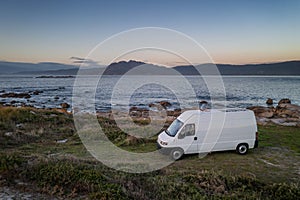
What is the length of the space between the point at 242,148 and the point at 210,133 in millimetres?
2049

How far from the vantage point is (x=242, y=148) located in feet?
40.3

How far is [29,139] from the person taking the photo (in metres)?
14.7

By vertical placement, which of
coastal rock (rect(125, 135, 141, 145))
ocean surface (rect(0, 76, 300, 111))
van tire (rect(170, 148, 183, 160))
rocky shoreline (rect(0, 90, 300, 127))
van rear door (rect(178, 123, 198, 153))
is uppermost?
van rear door (rect(178, 123, 198, 153))

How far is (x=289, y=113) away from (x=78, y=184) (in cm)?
3109

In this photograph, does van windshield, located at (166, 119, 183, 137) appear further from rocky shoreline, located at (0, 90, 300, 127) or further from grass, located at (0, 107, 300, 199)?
rocky shoreline, located at (0, 90, 300, 127)

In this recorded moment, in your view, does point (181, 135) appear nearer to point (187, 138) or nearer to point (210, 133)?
point (187, 138)

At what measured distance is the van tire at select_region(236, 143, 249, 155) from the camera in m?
12.2

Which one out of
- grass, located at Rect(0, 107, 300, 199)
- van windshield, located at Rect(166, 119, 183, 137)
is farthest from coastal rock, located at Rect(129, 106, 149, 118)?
grass, located at Rect(0, 107, 300, 199)

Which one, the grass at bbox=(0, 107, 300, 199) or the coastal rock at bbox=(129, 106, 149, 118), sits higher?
the grass at bbox=(0, 107, 300, 199)

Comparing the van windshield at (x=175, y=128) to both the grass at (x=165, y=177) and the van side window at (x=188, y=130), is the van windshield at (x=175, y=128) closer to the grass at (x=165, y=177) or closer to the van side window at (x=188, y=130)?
the van side window at (x=188, y=130)

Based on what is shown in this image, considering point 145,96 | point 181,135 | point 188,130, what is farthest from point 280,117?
point 145,96

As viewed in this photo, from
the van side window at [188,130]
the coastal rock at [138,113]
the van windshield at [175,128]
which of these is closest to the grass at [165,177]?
the van side window at [188,130]

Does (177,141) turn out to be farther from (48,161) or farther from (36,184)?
(36,184)

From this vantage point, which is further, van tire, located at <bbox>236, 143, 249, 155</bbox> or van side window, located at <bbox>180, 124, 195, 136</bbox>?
van tire, located at <bbox>236, 143, 249, 155</bbox>
